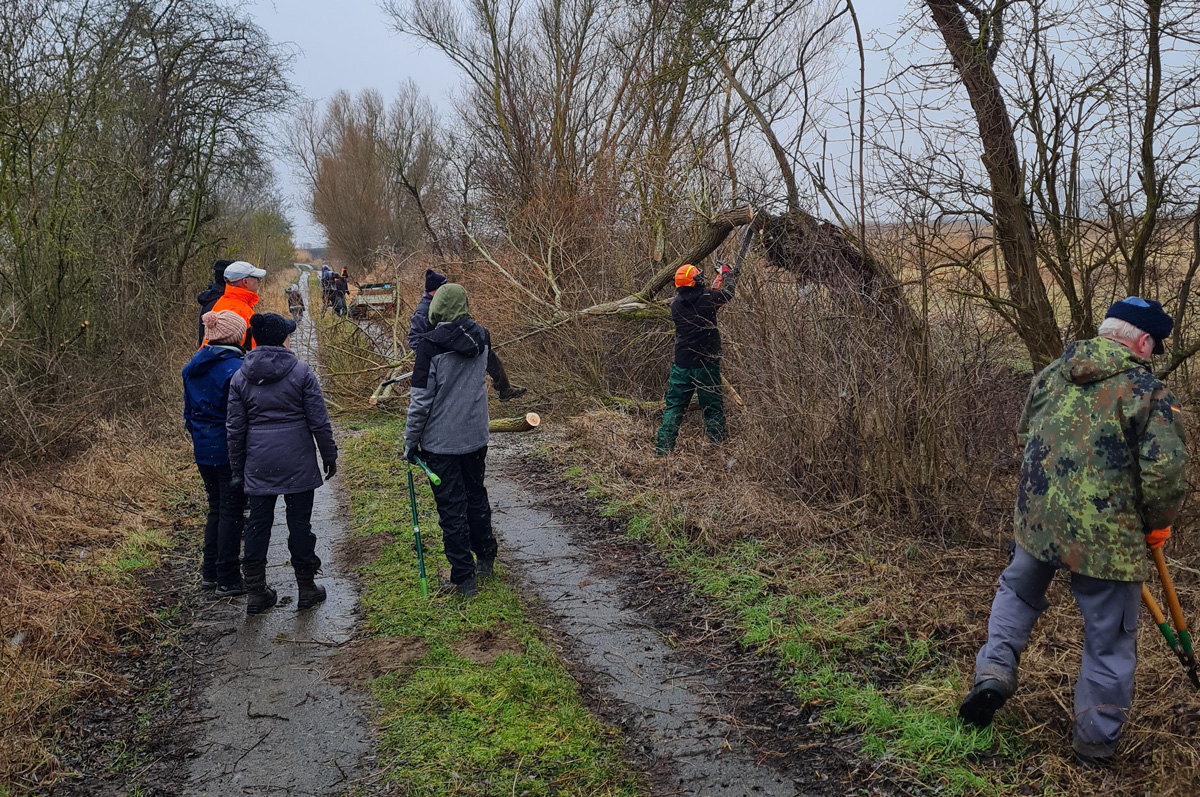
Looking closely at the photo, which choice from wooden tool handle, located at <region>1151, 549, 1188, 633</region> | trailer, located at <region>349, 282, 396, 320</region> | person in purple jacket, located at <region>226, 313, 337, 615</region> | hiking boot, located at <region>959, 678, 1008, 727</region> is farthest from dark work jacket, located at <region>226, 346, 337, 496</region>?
trailer, located at <region>349, 282, 396, 320</region>

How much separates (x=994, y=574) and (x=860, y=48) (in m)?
3.67

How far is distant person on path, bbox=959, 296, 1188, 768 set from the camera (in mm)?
3244

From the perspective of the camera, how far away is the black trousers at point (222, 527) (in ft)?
18.8

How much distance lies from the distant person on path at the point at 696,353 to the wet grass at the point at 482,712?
3520mm

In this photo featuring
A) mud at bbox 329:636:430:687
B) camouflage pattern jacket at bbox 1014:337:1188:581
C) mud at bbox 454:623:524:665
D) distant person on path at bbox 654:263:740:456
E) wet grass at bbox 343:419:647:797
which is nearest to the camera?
camouflage pattern jacket at bbox 1014:337:1188:581

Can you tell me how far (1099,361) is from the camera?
131 inches

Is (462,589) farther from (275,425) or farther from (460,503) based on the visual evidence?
(275,425)

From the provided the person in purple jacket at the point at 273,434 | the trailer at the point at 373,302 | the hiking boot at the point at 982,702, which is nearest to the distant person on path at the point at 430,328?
the person in purple jacket at the point at 273,434

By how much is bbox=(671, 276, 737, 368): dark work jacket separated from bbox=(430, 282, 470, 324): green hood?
3546 mm

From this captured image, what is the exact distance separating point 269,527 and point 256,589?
42 cm

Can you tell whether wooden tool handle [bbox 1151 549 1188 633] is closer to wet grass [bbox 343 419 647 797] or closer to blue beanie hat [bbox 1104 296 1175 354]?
blue beanie hat [bbox 1104 296 1175 354]

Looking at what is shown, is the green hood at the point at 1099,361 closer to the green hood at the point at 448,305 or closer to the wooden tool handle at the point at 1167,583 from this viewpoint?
the wooden tool handle at the point at 1167,583

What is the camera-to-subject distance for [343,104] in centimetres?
4734

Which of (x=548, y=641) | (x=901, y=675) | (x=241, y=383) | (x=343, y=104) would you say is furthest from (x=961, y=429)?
(x=343, y=104)
